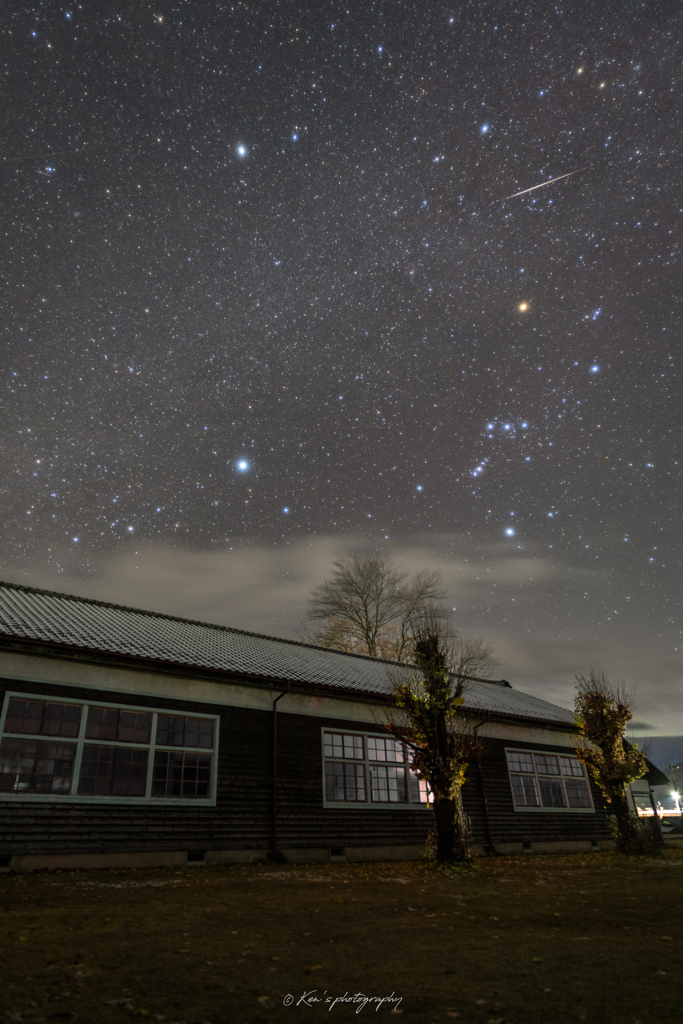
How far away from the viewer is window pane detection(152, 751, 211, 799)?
14.8 metres

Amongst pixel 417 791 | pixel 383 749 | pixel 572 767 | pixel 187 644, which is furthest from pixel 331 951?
pixel 572 767

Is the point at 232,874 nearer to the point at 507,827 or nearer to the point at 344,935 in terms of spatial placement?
the point at 344,935

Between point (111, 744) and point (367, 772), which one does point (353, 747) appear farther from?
point (111, 744)

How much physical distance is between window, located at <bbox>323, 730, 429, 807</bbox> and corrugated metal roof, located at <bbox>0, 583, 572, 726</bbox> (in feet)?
5.33

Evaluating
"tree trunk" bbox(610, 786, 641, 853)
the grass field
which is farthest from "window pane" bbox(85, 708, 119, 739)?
"tree trunk" bbox(610, 786, 641, 853)

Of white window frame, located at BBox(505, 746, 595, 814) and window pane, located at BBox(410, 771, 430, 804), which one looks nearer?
window pane, located at BBox(410, 771, 430, 804)

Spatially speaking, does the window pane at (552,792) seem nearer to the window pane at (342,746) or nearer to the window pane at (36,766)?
the window pane at (342,746)

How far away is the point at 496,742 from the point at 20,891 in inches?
667

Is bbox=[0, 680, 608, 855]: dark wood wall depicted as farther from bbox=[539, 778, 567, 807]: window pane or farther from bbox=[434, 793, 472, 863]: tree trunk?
bbox=[539, 778, 567, 807]: window pane

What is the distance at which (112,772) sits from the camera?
14.2 metres

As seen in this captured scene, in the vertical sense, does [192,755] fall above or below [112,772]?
above

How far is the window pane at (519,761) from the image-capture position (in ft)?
74.7

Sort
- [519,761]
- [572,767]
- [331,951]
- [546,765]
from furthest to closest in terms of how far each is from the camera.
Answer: [572,767] → [546,765] → [519,761] → [331,951]

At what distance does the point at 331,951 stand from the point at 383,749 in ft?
42.8
